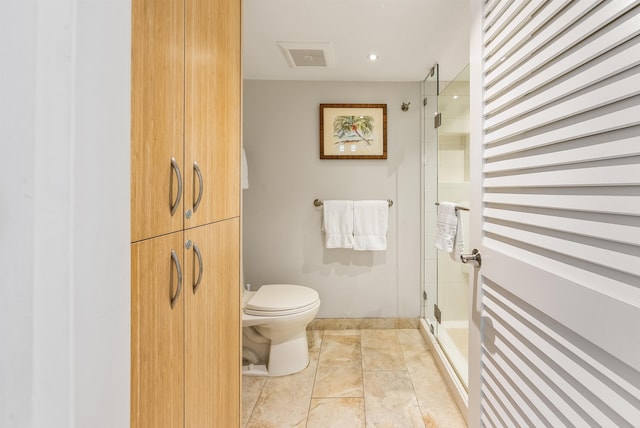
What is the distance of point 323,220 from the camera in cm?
267

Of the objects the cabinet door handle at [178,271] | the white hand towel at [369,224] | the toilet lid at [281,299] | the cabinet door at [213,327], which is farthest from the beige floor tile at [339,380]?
the cabinet door handle at [178,271]

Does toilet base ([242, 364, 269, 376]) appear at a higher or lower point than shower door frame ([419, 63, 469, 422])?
lower

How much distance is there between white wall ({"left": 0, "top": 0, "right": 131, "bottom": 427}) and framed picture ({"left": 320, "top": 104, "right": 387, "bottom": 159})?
7.69 feet

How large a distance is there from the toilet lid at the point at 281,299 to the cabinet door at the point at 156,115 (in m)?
1.35

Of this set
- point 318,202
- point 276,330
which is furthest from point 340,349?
point 318,202

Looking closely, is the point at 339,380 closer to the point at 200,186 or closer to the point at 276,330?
the point at 276,330

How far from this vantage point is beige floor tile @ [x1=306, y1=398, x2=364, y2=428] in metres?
1.62

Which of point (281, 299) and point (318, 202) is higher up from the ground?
point (318, 202)

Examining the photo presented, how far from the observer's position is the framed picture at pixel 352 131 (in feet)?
8.84

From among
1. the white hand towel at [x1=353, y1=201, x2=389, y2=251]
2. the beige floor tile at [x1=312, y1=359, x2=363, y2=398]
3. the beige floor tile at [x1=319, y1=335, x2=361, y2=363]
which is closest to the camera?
the beige floor tile at [x1=312, y1=359, x2=363, y2=398]

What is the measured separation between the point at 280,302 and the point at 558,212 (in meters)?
1.65

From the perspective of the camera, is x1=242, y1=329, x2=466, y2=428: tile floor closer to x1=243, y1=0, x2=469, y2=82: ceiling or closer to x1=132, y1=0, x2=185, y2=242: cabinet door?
x1=132, y1=0, x2=185, y2=242: cabinet door

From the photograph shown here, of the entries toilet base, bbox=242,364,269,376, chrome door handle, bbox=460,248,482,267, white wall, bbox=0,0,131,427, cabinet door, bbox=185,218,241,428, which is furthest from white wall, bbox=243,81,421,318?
white wall, bbox=0,0,131,427

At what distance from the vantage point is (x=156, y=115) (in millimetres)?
647
